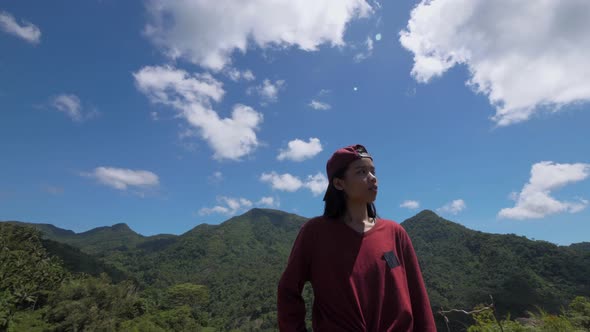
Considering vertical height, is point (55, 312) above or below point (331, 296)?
below

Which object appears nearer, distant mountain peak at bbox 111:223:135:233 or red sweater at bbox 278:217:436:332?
red sweater at bbox 278:217:436:332

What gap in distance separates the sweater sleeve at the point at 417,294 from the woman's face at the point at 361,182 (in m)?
0.26

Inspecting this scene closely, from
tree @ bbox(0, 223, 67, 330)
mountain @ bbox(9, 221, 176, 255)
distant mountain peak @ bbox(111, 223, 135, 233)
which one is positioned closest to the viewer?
tree @ bbox(0, 223, 67, 330)

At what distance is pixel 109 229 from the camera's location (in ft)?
633

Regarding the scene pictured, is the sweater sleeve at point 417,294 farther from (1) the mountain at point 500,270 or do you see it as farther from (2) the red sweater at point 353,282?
(1) the mountain at point 500,270

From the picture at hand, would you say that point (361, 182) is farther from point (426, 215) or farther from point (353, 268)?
point (426, 215)

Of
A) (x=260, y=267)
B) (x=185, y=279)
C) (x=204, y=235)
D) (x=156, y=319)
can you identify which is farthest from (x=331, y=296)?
(x=204, y=235)

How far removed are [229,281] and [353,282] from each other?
9365 cm

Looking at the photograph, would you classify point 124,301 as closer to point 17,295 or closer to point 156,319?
point 156,319

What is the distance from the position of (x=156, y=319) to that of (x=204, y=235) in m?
101

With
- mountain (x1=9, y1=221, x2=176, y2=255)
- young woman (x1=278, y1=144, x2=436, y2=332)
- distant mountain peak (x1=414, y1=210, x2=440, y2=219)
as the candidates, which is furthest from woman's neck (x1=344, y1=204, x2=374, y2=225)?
mountain (x1=9, y1=221, x2=176, y2=255)

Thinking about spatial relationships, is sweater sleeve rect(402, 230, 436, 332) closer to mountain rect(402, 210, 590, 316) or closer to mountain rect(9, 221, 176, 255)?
mountain rect(402, 210, 590, 316)

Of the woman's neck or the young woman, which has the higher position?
the woman's neck

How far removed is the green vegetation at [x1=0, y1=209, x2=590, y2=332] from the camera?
88.2ft
